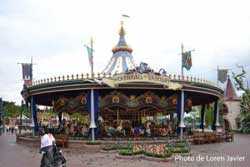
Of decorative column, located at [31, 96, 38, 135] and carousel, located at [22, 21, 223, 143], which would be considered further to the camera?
decorative column, located at [31, 96, 38, 135]

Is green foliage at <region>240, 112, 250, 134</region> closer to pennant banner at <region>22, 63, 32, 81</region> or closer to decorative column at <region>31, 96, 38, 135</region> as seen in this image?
decorative column at <region>31, 96, 38, 135</region>

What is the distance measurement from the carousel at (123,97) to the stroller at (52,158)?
15572 mm

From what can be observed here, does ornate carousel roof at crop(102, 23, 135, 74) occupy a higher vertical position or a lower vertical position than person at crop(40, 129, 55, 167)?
higher

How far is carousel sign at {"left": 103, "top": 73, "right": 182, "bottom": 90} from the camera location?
31188 millimetres

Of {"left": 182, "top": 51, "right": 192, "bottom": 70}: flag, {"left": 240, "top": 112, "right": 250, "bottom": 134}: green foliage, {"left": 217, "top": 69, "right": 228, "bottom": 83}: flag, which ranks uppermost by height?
{"left": 182, "top": 51, "right": 192, "bottom": 70}: flag

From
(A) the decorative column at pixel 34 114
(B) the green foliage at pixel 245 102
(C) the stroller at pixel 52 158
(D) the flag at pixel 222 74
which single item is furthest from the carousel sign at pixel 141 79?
(B) the green foliage at pixel 245 102

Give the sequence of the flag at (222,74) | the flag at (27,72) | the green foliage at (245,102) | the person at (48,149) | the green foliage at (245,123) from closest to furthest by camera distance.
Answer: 1. the person at (48,149)
2. the flag at (27,72)
3. the flag at (222,74)
4. the green foliage at (245,123)
5. the green foliage at (245,102)

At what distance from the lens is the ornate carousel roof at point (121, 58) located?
39.0 meters

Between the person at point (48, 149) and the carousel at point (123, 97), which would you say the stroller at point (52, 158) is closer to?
the person at point (48, 149)

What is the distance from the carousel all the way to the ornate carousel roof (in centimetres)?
435

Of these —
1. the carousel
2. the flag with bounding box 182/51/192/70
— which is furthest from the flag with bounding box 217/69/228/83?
the flag with bounding box 182/51/192/70

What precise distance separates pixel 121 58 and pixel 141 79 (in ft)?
28.4

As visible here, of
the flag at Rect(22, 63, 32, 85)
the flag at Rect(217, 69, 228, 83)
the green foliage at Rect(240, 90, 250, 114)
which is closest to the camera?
the flag at Rect(22, 63, 32, 85)

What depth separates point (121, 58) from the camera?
39.8 metres
